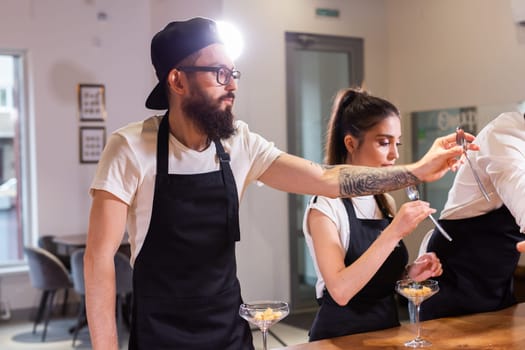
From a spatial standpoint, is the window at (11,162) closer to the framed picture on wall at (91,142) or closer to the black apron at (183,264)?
the framed picture on wall at (91,142)

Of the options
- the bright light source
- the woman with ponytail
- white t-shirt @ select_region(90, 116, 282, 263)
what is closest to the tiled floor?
the bright light source

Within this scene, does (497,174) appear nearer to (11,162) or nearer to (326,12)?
(326,12)

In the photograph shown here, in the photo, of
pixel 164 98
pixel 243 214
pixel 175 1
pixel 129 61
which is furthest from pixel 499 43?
pixel 164 98

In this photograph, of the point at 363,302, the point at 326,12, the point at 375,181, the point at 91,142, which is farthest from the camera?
the point at 91,142

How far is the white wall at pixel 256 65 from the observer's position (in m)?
5.75

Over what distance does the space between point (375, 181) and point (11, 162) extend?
5658 mm

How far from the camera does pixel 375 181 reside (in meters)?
1.99

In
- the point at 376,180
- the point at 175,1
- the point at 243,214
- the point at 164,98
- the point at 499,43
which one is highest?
the point at 175,1

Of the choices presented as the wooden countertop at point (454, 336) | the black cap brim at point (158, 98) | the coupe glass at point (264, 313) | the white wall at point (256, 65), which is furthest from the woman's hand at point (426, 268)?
the white wall at point (256, 65)

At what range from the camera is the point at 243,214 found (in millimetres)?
5852

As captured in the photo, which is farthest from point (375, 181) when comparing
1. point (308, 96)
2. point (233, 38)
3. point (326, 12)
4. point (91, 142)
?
point (91, 142)

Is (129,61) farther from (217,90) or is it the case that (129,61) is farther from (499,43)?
(217,90)

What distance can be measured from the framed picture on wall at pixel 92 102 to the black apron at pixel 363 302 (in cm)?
507

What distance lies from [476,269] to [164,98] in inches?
48.3
